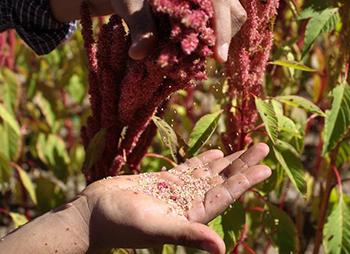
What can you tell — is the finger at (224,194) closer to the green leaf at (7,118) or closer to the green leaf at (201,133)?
the green leaf at (201,133)

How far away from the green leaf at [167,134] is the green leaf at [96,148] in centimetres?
13

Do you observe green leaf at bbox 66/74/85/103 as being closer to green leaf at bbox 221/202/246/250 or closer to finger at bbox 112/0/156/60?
green leaf at bbox 221/202/246/250

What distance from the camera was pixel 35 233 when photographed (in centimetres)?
160

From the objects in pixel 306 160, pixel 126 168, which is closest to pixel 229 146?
pixel 126 168

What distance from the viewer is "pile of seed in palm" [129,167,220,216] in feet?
5.11

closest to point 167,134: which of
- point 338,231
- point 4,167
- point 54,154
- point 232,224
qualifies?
point 232,224

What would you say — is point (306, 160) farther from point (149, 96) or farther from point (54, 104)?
point (149, 96)

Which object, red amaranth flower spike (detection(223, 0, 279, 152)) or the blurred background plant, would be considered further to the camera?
the blurred background plant

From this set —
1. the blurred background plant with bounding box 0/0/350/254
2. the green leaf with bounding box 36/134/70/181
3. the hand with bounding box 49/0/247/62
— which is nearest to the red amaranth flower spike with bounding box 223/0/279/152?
the blurred background plant with bounding box 0/0/350/254

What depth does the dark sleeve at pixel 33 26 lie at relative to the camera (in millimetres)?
2018

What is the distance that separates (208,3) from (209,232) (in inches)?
17.7

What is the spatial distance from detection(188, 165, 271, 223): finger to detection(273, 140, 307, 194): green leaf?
316 millimetres

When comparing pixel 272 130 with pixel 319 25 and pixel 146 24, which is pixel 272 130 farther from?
pixel 146 24

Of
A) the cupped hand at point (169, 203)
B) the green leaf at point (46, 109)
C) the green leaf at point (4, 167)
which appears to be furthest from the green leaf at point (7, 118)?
the cupped hand at point (169, 203)
